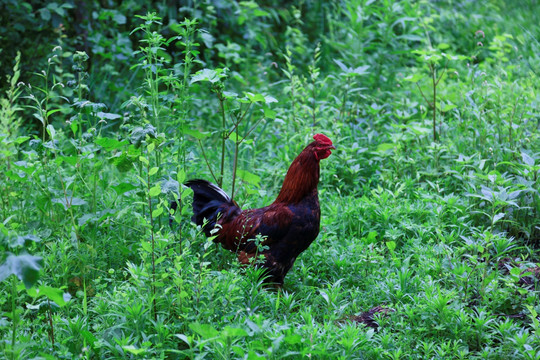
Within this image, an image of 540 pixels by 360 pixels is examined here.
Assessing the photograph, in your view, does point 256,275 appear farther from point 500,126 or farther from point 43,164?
Result: point 500,126

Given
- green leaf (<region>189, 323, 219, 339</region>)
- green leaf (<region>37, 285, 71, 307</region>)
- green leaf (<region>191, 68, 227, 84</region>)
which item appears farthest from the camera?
green leaf (<region>191, 68, 227, 84</region>)

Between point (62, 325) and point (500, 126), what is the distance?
3470mm

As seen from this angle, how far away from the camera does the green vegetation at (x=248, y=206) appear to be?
2.69 m

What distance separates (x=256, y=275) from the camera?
315cm

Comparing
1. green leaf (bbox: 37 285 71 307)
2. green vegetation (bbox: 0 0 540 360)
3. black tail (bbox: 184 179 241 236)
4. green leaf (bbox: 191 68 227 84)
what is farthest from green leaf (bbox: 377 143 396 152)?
green leaf (bbox: 37 285 71 307)

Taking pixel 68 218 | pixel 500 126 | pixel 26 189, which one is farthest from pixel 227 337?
pixel 500 126

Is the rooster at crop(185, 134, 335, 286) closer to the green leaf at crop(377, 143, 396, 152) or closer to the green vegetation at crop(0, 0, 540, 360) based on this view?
the green vegetation at crop(0, 0, 540, 360)

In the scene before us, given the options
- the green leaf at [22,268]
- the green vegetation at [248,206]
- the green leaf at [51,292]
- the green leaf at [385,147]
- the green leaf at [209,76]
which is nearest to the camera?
the green leaf at [22,268]

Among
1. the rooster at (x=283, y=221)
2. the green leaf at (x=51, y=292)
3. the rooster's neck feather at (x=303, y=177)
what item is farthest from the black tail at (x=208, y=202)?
the green leaf at (x=51, y=292)

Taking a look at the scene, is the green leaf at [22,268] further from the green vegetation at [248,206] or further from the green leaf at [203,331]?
the green leaf at [203,331]

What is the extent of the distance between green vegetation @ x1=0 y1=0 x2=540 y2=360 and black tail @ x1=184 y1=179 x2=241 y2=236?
16cm

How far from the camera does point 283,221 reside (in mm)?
3332

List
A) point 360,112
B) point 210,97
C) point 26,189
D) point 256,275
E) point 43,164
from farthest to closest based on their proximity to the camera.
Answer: point 210,97, point 360,112, point 26,189, point 43,164, point 256,275

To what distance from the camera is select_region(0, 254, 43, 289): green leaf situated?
2.04m
